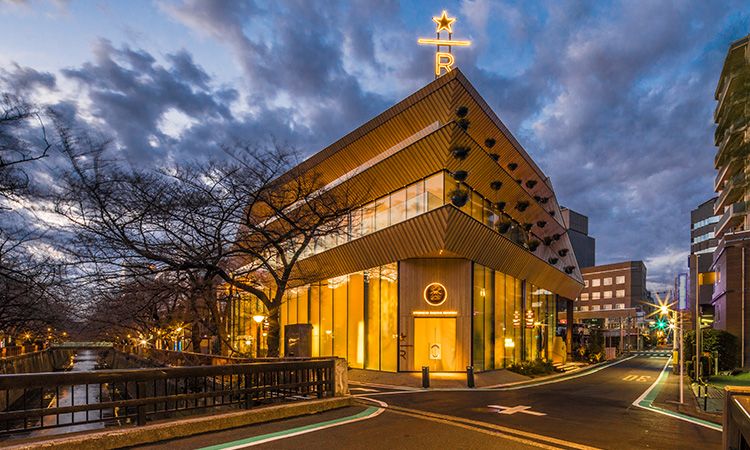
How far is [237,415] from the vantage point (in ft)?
34.4

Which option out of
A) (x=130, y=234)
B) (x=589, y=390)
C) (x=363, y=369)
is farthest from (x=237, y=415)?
(x=363, y=369)

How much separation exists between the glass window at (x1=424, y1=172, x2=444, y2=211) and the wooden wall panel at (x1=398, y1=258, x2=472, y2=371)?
3.90 m

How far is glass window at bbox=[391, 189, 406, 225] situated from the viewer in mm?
30578

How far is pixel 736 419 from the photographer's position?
4105mm

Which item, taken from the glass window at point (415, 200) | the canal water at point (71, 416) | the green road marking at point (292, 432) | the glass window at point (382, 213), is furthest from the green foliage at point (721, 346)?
the canal water at point (71, 416)

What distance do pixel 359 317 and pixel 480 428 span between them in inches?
865

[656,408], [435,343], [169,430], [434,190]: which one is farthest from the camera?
[435,343]

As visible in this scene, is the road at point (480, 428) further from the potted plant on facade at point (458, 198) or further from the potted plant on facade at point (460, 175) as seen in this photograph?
the potted plant on facade at point (460, 175)

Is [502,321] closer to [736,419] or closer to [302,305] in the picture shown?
[302,305]

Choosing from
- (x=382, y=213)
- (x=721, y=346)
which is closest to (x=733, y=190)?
(x=721, y=346)

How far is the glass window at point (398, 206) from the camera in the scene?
3058 centimetres

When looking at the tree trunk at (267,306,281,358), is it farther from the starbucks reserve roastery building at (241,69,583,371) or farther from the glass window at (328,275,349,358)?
the glass window at (328,275,349,358)

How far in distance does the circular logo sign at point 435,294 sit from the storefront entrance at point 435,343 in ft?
4.21

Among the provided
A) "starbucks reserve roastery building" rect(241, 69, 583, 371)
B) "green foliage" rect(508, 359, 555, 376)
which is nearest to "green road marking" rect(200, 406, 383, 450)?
"starbucks reserve roastery building" rect(241, 69, 583, 371)
